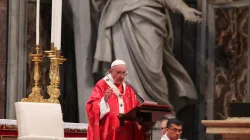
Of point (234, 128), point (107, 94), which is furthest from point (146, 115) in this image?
point (234, 128)

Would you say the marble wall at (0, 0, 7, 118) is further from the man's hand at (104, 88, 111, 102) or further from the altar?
the man's hand at (104, 88, 111, 102)

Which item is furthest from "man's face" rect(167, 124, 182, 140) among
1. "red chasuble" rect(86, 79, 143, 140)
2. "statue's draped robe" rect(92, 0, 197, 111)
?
"statue's draped robe" rect(92, 0, 197, 111)

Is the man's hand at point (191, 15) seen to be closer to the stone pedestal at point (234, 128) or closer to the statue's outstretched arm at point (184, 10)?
the statue's outstretched arm at point (184, 10)

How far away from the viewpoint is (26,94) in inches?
525

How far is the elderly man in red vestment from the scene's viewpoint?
10438 millimetres

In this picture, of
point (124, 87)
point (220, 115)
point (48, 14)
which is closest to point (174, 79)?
point (220, 115)

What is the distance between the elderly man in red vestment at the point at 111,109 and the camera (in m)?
10.4

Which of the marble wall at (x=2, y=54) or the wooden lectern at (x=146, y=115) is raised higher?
the marble wall at (x=2, y=54)

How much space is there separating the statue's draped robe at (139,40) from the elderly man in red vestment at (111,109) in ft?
7.44

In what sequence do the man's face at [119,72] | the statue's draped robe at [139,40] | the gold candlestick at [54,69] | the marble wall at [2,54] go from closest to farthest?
the man's face at [119,72] → the gold candlestick at [54,69] → the statue's draped robe at [139,40] → the marble wall at [2,54]

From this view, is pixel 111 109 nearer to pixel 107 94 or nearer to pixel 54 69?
pixel 107 94

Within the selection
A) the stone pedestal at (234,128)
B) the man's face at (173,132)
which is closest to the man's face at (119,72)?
the man's face at (173,132)

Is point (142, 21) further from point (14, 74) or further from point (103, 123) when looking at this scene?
point (103, 123)

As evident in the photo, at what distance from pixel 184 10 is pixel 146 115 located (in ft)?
10.6
